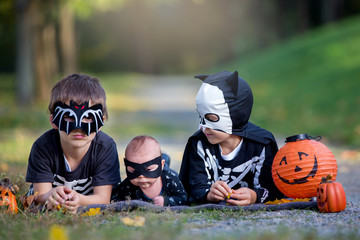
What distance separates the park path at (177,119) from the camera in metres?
6.51

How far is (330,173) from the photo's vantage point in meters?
4.29

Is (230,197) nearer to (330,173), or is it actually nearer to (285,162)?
→ (285,162)

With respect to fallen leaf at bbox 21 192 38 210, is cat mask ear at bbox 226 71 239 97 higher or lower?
higher

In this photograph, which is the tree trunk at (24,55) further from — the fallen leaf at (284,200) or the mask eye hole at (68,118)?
the fallen leaf at (284,200)

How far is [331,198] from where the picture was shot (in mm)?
3879

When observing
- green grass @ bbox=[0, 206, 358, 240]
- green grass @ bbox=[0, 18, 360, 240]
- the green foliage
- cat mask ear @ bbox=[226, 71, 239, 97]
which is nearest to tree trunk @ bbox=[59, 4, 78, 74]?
green grass @ bbox=[0, 18, 360, 240]

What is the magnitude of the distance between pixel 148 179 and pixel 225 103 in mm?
1034

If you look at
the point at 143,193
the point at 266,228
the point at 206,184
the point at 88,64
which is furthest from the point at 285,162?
the point at 88,64

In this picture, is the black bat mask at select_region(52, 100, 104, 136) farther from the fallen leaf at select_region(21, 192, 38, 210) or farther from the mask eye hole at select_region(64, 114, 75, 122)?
the fallen leaf at select_region(21, 192, 38, 210)

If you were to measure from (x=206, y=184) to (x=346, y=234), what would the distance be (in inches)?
68.8

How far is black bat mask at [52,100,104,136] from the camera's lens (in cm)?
415

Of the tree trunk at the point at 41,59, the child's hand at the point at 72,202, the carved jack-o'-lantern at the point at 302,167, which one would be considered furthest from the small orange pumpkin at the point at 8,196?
the tree trunk at the point at 41,59

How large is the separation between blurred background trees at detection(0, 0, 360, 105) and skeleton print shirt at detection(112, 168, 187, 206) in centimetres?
1564

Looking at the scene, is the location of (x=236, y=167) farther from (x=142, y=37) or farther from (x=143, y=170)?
(x=142, y=37)
